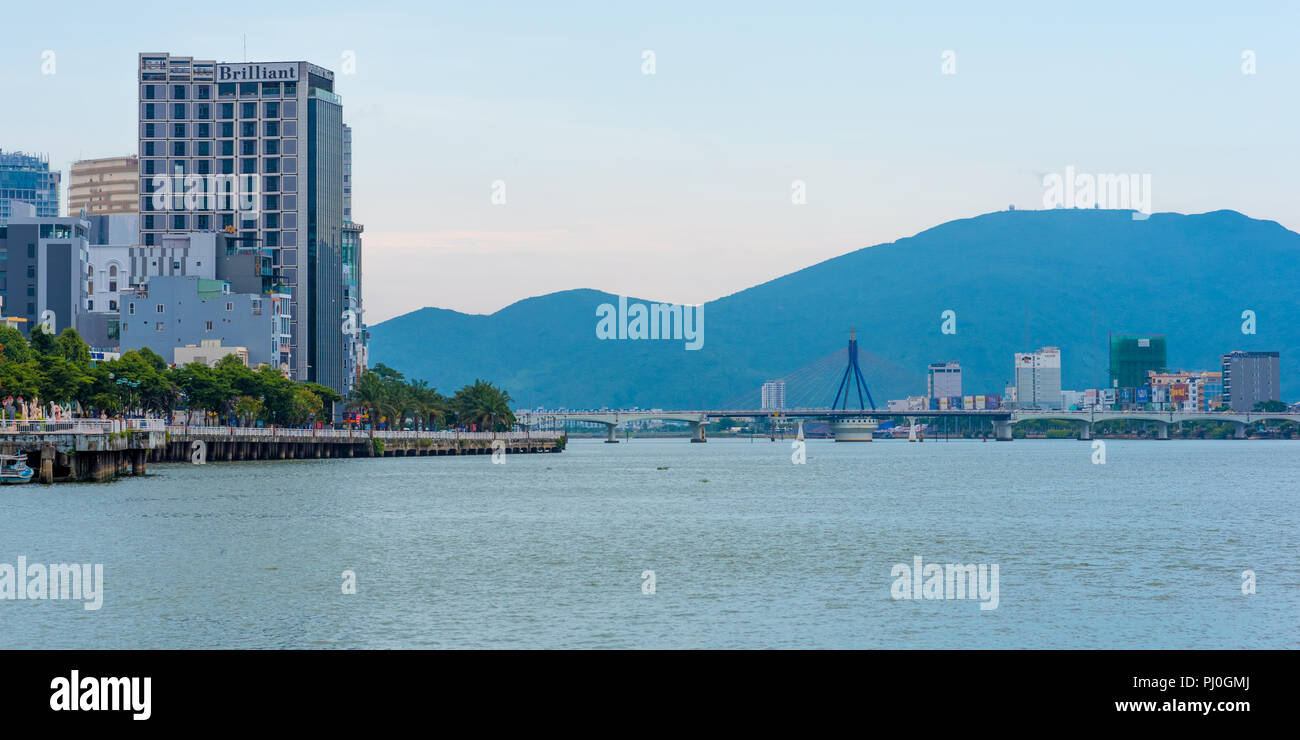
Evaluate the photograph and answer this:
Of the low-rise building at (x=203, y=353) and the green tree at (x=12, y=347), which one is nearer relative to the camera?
the green tree at (x=12, y=347)

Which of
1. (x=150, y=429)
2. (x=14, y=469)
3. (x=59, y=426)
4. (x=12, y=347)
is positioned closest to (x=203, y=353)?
(x=12, y=347)

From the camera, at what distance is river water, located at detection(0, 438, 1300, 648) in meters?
39.2

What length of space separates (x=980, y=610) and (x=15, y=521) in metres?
50.3

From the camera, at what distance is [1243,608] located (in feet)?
147

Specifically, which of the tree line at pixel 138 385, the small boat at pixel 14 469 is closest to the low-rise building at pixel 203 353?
the tree line at pixel 138 385

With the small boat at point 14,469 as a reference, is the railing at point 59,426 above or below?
above
